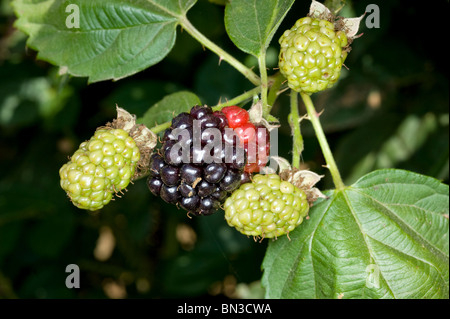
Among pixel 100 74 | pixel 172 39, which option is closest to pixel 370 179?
pixel 172 39

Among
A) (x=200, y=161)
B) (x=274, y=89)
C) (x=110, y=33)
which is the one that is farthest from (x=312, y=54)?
(x=110, y=33)

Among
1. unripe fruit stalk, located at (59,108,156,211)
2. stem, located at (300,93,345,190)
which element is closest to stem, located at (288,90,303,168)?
stem, located at (300,93,345,190)

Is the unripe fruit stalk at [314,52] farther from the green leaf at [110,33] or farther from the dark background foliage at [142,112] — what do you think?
the dark background foliage at [142,112]

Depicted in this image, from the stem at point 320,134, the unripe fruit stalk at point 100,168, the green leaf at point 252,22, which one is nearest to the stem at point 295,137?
the stem at point 320,134

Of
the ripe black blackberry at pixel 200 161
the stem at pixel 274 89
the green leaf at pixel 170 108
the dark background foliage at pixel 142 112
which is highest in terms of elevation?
the stem at pixel 274 89

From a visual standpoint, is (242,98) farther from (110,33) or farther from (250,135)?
(110,33)

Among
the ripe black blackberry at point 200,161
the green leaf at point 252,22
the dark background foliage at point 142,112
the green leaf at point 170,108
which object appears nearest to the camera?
the ripe black blackberry at point 200,161
